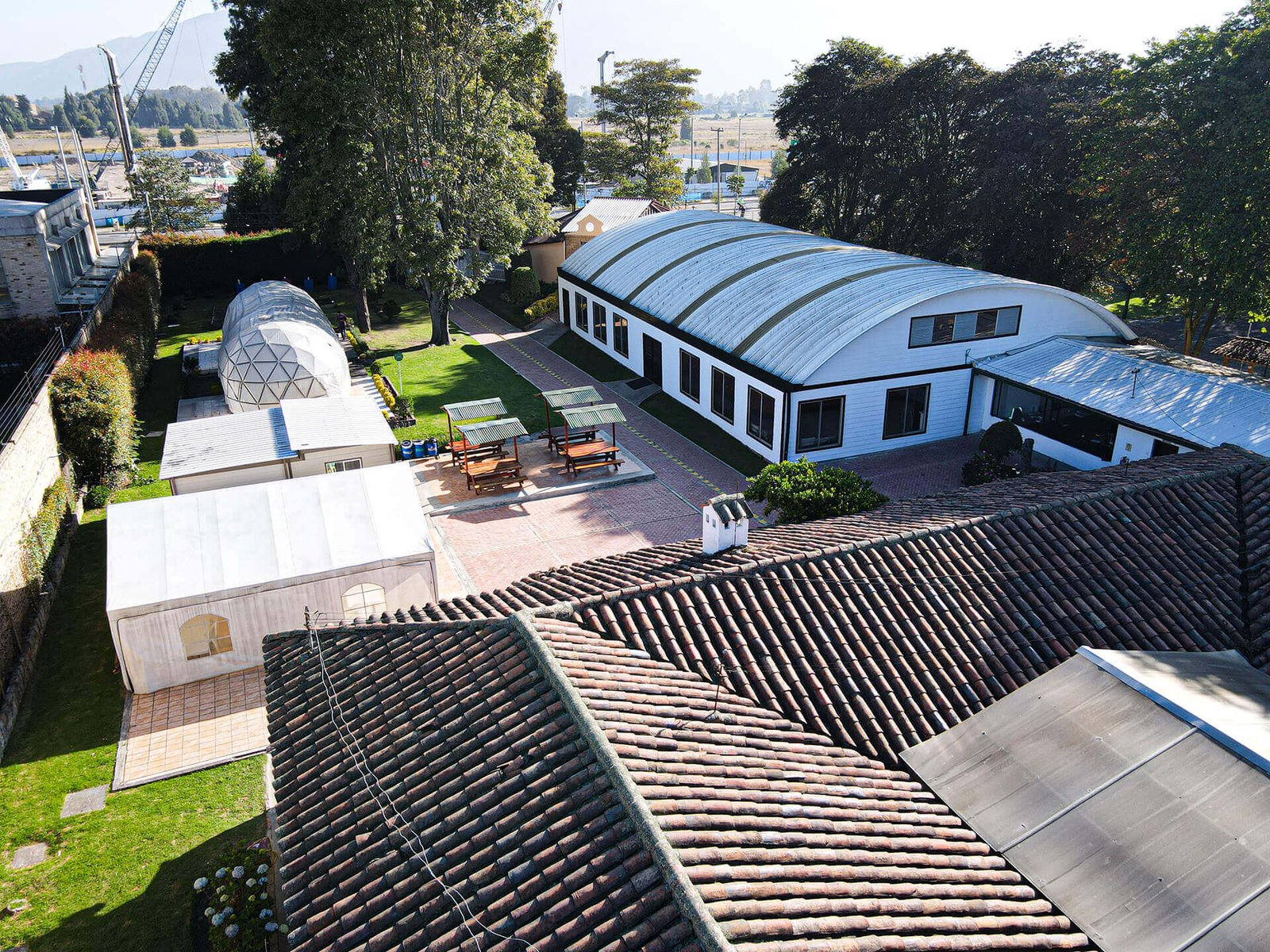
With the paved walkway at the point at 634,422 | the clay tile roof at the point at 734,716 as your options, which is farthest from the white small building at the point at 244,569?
the paved walkway at the point at 634,422

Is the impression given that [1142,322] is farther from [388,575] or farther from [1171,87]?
[388,575]

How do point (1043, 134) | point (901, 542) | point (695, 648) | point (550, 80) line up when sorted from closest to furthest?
point (695, 648)
point (901, 542)
point (1043, 134)
point (550, 80)

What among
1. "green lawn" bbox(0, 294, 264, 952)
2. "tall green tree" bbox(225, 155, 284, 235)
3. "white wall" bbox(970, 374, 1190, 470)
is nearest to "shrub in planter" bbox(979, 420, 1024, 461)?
"white wall" bbox(970, 374, 1190, 470)

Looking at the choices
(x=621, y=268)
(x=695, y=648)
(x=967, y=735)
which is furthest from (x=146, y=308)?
(x=967, y=735)

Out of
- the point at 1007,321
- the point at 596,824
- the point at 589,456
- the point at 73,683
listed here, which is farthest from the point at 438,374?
the point at 596,824

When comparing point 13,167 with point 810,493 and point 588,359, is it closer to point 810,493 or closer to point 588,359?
point 588,359

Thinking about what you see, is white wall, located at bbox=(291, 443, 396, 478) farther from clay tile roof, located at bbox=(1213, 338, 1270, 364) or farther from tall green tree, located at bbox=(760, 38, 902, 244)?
tall green tree, located at bbox=(760, 38, 902, 244)
